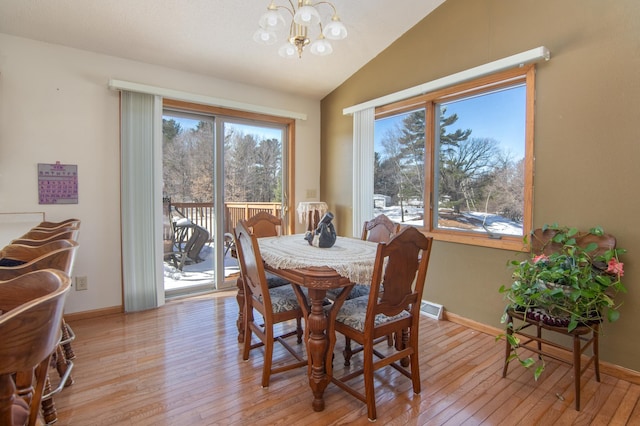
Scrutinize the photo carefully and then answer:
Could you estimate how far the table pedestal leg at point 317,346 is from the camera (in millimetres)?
1802

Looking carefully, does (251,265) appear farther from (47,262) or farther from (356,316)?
(47,262)

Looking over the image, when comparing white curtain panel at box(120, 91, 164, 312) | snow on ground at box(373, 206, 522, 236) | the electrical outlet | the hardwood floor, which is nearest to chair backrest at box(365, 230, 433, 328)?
the hardwood floor

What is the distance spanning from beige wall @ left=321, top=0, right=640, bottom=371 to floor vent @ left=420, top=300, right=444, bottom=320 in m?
0.06

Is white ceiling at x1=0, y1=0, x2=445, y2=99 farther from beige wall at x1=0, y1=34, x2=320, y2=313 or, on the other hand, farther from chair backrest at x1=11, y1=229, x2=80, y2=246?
chair backrest at x1=11, y1=229, x2=80, y2=246

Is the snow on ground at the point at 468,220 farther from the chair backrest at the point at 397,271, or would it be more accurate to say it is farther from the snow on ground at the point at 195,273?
the snow on ground at the point at 195,273

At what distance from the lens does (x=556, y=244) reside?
2336 millimetres

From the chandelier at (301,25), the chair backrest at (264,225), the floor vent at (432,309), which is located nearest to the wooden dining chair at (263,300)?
the chair backrest at (264,225)

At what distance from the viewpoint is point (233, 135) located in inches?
156

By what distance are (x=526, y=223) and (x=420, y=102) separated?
60.3 inches

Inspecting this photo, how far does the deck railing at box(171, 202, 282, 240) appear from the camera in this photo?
371cm

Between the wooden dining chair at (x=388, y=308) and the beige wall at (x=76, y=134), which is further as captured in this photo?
the beige wall at (x=76, y=134)

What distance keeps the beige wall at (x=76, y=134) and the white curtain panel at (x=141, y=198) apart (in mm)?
98

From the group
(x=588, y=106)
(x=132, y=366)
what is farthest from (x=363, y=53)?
(x=132, y=366)

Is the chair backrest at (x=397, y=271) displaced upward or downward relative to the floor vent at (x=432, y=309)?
upward
